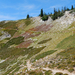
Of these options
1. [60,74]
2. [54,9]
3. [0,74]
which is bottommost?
[0,74]

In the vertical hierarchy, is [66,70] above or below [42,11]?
below

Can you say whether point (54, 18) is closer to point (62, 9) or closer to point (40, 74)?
point (62, 9)

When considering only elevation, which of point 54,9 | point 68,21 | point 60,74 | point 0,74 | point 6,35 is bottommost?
point 0,74

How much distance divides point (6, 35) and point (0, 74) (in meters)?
73.8

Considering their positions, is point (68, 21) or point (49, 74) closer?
point (49, 74)

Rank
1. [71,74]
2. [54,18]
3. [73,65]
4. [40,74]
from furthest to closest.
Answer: [54,18] → [40,74] → [73,65] → [71,74]

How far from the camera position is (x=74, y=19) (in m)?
71.6

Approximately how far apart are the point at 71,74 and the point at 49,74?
4760 millimetres

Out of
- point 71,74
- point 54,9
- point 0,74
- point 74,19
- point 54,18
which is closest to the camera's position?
point 71,74

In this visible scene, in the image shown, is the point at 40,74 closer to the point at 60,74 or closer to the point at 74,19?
the point at 60,74

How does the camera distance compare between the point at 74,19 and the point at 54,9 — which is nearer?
the point at 74,19

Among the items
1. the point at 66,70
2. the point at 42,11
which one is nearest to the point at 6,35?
the point at 42,11

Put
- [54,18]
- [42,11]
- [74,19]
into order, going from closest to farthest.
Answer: [74,19], [54,18], [42,11]

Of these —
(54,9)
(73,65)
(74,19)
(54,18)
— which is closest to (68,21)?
(74,19)
